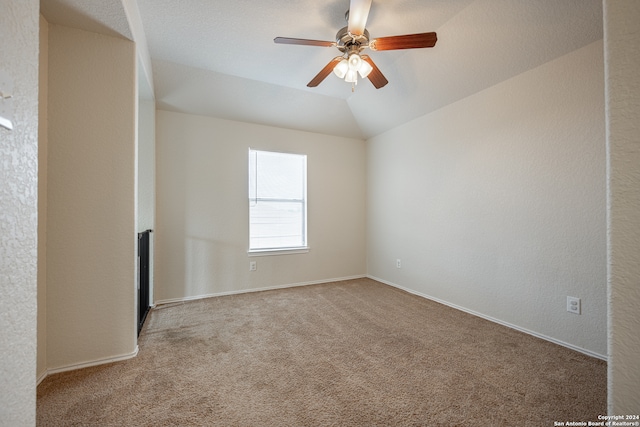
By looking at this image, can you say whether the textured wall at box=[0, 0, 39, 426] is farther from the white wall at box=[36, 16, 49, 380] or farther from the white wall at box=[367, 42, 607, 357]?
the white wall at box=[367, 42, 607, 357]

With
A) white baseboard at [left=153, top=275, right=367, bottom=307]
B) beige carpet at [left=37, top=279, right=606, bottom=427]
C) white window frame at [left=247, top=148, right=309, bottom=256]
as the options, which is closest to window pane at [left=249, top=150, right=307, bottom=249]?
white window frame at [left=247, top=148, right=309, bottom=256]

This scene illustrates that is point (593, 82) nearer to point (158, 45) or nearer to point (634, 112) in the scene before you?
point (634, 112)

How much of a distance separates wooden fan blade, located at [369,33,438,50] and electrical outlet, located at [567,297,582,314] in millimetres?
2308

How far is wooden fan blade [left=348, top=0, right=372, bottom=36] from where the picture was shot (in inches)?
64.4

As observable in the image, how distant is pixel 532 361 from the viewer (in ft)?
6.32

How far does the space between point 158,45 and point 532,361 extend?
13.8 feet

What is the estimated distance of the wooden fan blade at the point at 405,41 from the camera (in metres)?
1.78

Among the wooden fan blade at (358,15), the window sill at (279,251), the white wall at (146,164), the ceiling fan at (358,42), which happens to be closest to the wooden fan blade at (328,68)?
the ceiling fan at (358,42)

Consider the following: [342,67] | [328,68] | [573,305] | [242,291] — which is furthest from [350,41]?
[242,291]

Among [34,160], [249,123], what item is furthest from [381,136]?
[34,160]

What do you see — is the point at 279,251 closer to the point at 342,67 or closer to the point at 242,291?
the point at 242,291

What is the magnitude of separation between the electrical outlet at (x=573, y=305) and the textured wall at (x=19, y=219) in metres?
3.22

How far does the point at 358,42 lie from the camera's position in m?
1.99

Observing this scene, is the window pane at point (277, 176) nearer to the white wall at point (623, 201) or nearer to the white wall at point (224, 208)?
the white wall at point (224, 208)
